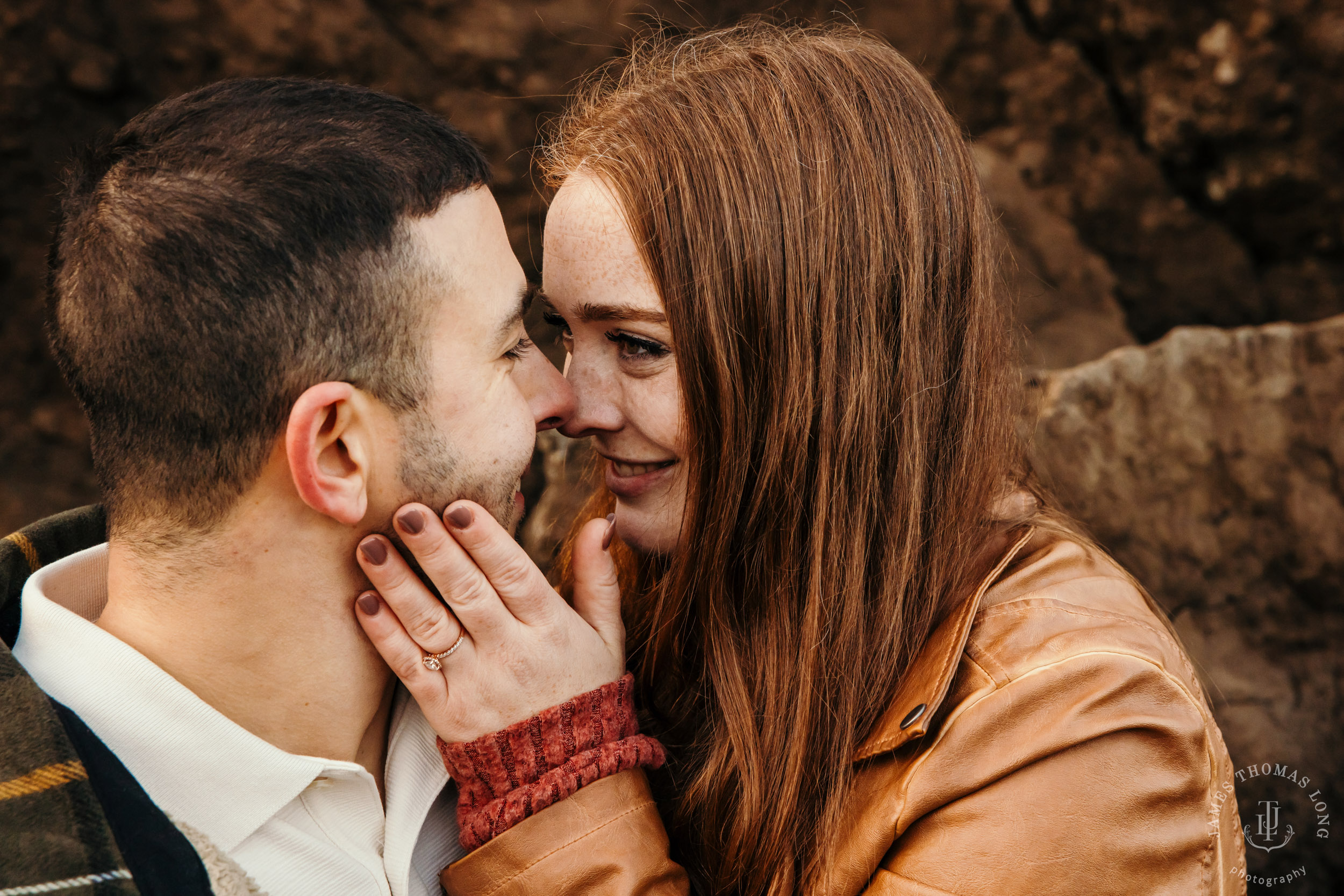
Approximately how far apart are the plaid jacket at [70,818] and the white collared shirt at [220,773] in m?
0.09

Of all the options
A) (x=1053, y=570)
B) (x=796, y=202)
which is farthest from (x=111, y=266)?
(x=1053, y=570)

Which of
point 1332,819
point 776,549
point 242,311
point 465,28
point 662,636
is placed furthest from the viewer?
point 465,28

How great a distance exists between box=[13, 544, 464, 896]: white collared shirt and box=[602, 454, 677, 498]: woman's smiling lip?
30.5 inches

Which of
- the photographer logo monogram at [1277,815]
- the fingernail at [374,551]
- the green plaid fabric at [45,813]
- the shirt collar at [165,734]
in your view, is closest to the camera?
the green plaid fabric at [45,813]

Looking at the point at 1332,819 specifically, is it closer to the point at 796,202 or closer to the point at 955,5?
the point at 796,202

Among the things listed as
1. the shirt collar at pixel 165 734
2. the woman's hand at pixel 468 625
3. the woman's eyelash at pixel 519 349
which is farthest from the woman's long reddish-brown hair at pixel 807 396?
the shirt collar at pixel 165 734

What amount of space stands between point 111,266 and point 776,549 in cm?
123

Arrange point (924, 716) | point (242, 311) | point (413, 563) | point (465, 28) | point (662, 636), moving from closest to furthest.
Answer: point (242, 311), point (924, 716), point (413, 563), point (662, 636), point (465, 28)

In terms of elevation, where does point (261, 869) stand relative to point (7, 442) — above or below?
below

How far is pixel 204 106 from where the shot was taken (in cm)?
149

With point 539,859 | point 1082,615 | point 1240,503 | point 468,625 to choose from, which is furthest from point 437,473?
point 1240,503

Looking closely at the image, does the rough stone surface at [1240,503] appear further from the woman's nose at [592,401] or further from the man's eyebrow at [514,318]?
the man's eyebrow at [514,318]

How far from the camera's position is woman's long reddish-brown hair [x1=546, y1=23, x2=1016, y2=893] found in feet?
5.76

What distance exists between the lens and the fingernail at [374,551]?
1542 mm
